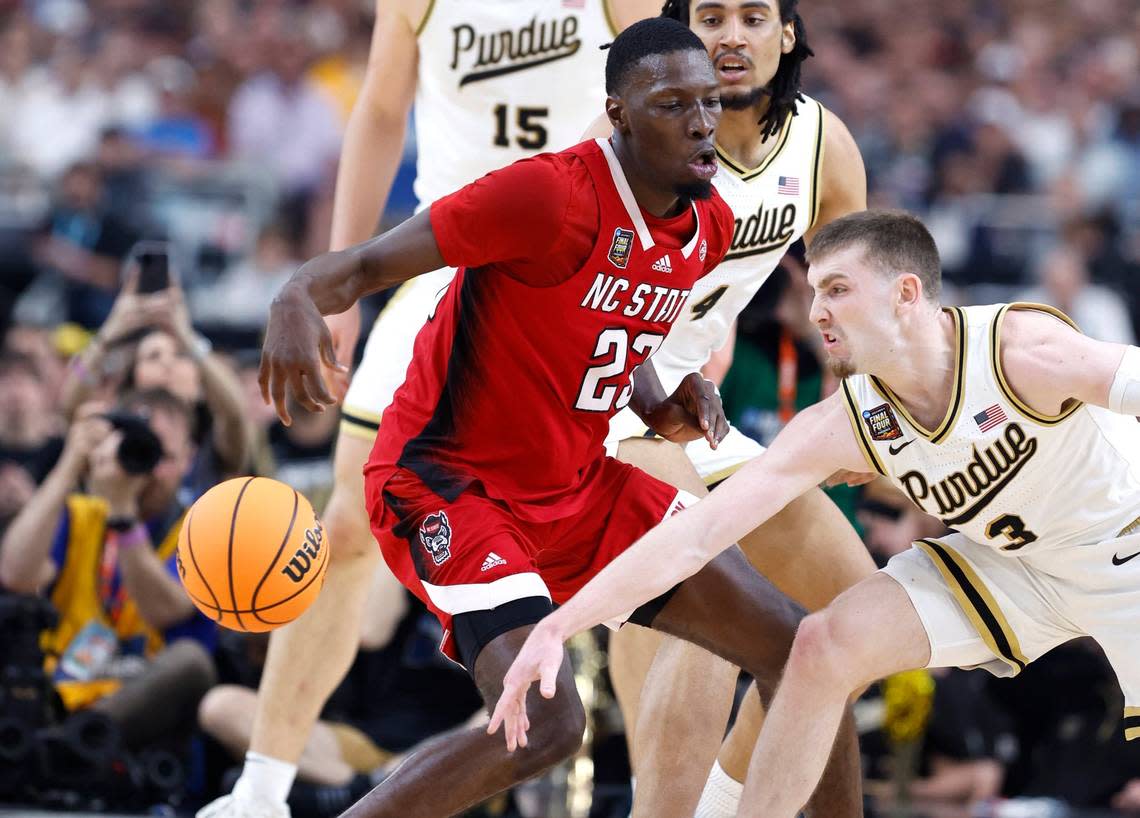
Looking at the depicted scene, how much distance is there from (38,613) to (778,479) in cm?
366

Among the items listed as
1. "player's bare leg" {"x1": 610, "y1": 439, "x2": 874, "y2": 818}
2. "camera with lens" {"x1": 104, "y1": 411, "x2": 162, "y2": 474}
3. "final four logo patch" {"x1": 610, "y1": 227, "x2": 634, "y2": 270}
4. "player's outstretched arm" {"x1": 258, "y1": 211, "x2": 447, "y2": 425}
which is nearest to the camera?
"player's outstretched arm" {"x1": 258, "y1": 211, "x2": 447, "y2": 425}

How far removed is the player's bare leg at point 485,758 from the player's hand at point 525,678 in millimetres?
137

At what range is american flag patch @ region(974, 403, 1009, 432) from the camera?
14.7ft

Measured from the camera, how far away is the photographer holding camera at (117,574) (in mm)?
7043

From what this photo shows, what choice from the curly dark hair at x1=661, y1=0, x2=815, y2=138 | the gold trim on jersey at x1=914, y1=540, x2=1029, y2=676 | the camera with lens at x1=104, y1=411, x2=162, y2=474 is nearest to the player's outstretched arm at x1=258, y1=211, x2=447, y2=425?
the curly dark hair at x1=661, y1=0, x2=815, y2=138

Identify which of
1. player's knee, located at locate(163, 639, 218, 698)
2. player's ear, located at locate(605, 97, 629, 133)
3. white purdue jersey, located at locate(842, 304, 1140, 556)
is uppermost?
player's ear, located at locate(605, 97, 629, 133)

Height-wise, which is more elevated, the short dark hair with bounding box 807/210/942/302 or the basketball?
the short dark hair with bounding box 807/210/942/302

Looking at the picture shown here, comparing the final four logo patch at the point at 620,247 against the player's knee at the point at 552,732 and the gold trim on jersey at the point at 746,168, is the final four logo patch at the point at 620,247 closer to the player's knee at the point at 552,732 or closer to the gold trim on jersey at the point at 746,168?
the gold trim on jersey at the point at 746,168

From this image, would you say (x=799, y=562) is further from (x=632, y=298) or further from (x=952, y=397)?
(x=632, y=298)

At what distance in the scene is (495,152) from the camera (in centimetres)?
548

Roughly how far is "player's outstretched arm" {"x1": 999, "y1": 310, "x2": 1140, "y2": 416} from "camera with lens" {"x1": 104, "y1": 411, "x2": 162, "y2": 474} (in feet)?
12.6

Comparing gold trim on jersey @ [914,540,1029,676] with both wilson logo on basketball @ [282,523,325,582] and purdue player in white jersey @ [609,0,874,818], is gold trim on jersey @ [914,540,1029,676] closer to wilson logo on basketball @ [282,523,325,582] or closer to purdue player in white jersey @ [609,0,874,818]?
purdue player in white jersey @ [609,0,874,818]

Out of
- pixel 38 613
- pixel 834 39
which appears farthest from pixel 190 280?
pixel 834 39

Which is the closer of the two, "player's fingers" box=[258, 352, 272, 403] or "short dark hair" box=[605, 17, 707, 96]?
"player's fingers" box=[258, 352, 272, 403]
